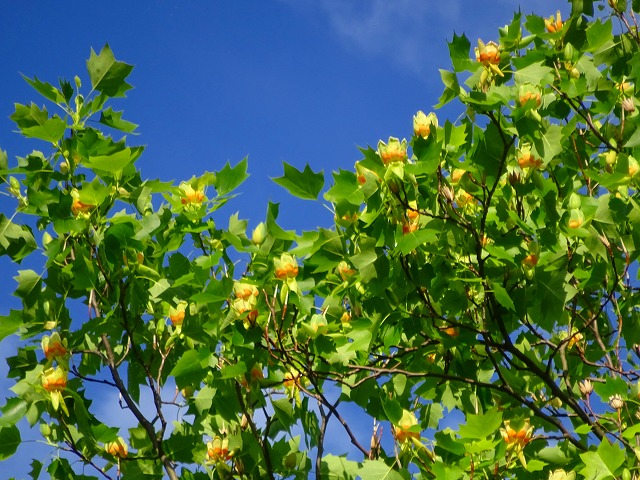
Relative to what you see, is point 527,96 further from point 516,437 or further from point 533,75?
point 516,437

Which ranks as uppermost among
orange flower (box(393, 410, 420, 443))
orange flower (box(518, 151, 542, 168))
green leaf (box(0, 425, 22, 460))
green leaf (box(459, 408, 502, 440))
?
orange flower (box(518, 151, 542, 168))

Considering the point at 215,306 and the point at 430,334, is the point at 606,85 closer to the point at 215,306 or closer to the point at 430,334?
the point at 430,334

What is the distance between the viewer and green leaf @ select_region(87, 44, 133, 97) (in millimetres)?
3113

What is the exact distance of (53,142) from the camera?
2982mm

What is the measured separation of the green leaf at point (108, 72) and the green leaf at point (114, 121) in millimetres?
155

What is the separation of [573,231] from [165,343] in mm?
1755

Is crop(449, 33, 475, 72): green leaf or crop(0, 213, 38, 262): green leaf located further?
crop(0, 213, 38, 262): green leaf

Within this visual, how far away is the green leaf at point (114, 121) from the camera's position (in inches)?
131

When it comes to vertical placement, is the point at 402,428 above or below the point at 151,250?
below

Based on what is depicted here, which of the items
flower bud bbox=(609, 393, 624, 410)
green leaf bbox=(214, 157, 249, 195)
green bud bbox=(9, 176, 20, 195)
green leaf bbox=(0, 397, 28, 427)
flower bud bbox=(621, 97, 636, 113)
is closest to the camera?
green leaf bbox=(0, 397, 28, 427)

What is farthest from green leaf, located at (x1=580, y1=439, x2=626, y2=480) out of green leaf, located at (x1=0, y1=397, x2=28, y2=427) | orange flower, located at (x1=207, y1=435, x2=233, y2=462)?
green leaf, located at (x1=0, y1=397, x2=28, y2=427)

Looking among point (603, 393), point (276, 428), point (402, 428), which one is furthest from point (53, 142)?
point (603, 393)

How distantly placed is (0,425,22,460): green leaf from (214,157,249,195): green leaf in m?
1.23

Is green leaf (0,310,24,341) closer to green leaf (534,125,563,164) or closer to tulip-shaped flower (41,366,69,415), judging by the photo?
tulip-shaped flower (41,366,69,415)
